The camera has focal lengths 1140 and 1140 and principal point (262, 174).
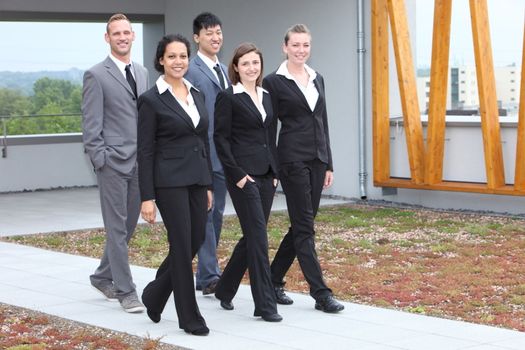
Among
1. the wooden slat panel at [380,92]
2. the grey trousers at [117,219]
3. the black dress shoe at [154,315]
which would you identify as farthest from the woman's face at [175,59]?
the wooden slat panel at [380,92]

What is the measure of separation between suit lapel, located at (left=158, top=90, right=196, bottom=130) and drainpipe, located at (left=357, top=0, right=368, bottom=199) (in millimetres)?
8386

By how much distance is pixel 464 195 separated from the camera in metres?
14.0

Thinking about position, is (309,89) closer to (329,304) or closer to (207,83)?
(207,83)

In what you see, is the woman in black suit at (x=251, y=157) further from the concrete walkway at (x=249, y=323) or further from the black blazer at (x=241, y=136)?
the concrete walkway at (x=249, y=323)

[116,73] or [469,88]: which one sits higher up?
[116,73]

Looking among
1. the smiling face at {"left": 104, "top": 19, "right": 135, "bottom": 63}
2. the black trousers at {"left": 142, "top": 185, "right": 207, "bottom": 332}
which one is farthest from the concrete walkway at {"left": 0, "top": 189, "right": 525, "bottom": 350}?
the smiling face at {"left": 104, "top": 19, "right": 135, "bottom": 63}

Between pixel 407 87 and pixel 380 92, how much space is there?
1.63ft

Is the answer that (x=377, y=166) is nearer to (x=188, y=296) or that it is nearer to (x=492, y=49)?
(x=492, y=49)

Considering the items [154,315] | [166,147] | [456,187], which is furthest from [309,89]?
[456,187]

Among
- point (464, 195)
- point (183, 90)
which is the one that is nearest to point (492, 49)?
point (464, 195)

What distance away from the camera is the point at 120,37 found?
777 cm

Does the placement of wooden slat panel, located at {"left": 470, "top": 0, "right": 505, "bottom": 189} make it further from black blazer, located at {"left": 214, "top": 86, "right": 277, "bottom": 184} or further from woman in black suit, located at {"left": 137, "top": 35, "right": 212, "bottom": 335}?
woman in black suit, located at {"left": 137, "top": 35, "right": 212, "bottom": 335}

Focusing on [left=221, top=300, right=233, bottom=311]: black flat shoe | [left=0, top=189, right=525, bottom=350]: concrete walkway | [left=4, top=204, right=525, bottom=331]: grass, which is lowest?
[left=4, top=204, right=525, bottom=331]: grass

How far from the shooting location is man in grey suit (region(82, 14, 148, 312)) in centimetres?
768
